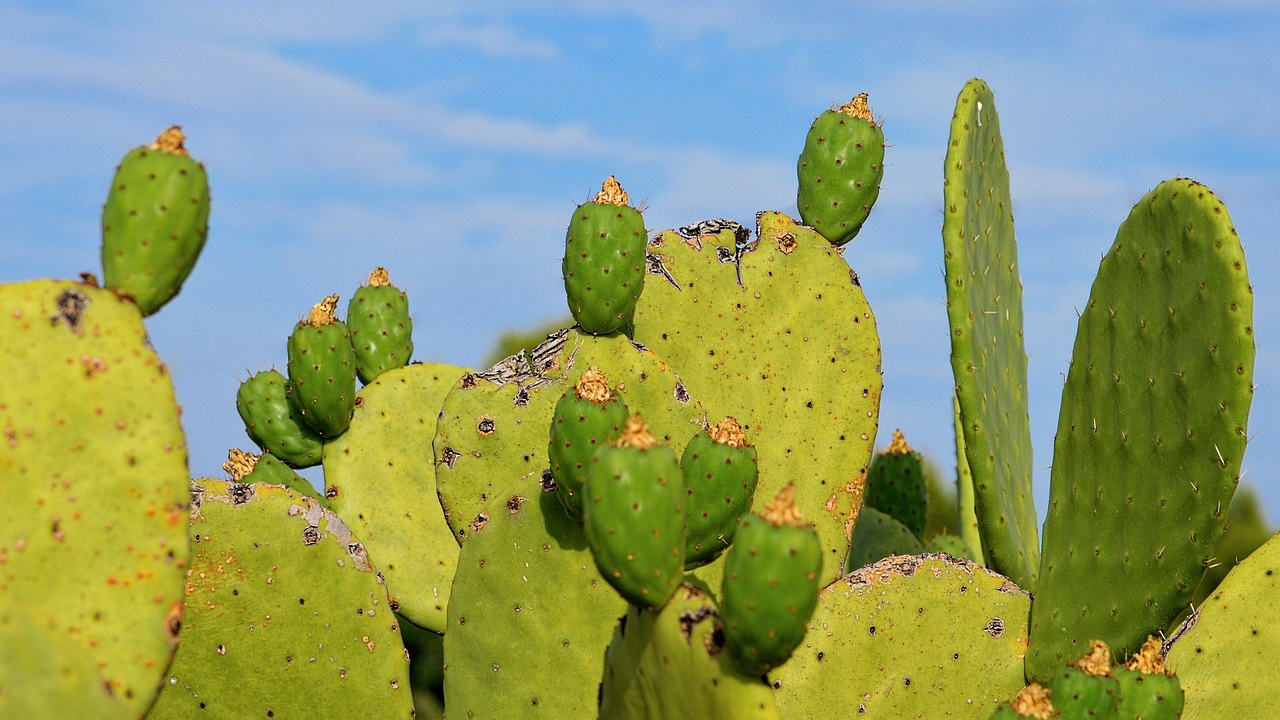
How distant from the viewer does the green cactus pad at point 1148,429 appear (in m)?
2.59

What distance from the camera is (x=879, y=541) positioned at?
4.78 metres


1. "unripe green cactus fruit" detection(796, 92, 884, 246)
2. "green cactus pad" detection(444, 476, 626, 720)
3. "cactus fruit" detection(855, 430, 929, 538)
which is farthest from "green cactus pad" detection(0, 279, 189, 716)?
"cactus fruit" detection(855, 430, 929, 538)

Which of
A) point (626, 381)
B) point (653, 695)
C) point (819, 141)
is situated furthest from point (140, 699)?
point (819, 141)

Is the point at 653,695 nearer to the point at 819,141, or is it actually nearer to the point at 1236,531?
the point at 819,141

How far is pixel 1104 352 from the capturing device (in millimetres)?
2939

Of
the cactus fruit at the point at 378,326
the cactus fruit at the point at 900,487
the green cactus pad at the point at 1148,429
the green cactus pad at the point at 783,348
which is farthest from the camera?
the cactus fruit at the point at 900,487

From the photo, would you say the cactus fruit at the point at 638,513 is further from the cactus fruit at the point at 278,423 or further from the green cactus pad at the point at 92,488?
the cactus fruit at the point at 278,423

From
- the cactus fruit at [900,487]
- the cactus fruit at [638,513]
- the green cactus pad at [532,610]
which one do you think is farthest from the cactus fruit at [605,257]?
the cactus fruit at [900,487]

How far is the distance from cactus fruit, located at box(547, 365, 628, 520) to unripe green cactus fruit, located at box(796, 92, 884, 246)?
1.46 metres

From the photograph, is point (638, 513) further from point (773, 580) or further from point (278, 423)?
point (278, 423)

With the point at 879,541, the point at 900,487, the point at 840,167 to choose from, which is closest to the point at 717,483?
the point at 840,167

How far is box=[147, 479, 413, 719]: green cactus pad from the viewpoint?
2.90 meters

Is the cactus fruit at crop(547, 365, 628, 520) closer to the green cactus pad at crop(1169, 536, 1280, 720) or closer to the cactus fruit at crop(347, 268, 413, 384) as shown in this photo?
the green cactus pad at crop(1169, 536, 1280, 720)

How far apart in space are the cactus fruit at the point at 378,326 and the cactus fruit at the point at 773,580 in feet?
9.11
